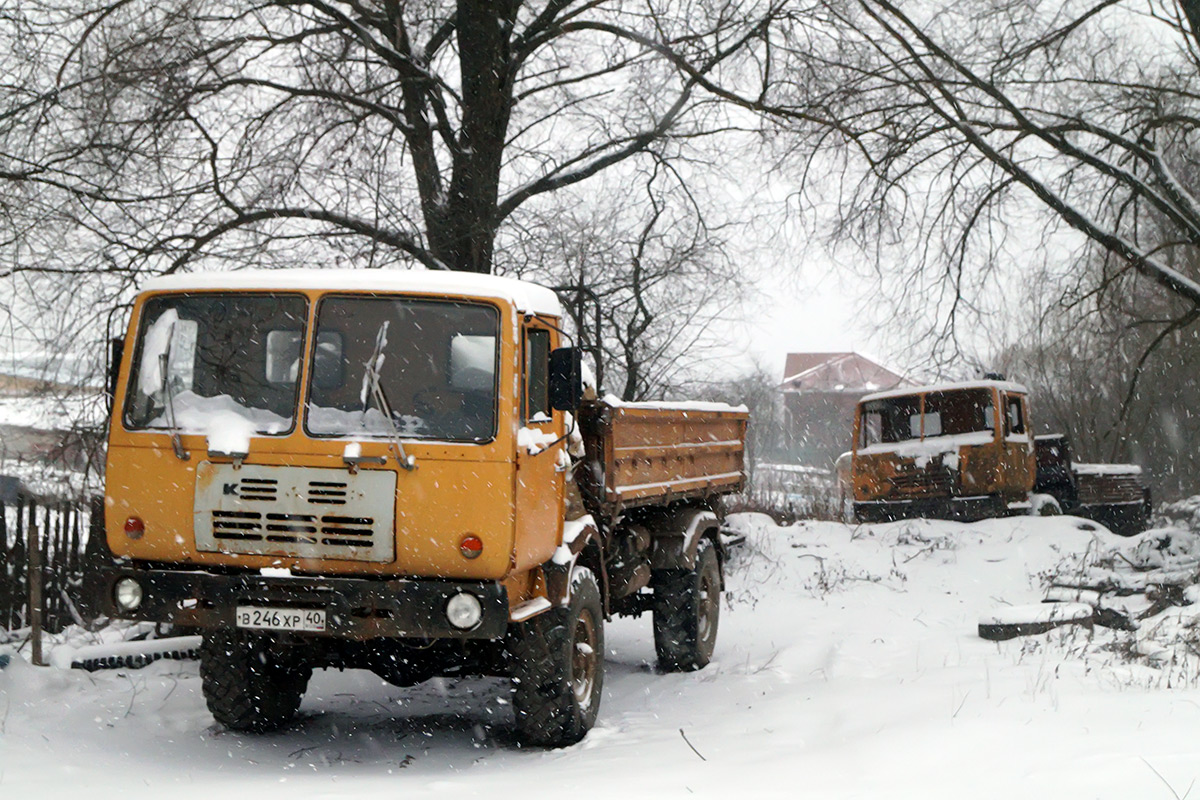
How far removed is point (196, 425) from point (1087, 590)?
9391mm

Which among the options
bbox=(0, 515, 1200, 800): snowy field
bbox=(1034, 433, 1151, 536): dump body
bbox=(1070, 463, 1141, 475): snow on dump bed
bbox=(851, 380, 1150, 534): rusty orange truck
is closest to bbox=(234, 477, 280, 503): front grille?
bbox=(0, 515, 1200, 800): snowy field

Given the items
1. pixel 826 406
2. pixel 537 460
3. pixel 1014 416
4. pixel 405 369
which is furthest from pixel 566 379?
pixel 826 406

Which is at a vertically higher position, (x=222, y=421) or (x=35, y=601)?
(x=222, y=421)

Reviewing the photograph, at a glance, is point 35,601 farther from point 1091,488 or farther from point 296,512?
point 1091,488

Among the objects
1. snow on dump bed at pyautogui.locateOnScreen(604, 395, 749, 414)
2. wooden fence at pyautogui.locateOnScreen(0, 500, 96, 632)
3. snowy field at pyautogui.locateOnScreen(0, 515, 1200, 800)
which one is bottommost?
snowy field at pyautogui.locateOnScreen(0, 515, 1200, 800)

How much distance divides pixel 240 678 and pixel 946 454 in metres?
13.4

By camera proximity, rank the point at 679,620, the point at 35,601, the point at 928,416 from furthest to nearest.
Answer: the point at 928,416 → the point at 679,620 → the point at 35,601

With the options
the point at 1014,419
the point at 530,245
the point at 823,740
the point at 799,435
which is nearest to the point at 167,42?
the point at 530,245

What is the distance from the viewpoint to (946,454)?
17.6 metres

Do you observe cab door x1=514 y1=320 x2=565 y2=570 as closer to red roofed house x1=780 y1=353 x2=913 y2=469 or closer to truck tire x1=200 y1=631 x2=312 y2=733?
truck tire x1=200 y1=631 x2=312 y2=733

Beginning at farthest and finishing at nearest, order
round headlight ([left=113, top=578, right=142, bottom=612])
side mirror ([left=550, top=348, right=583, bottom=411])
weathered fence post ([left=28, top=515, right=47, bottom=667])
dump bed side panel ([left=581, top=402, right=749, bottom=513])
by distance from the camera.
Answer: weathered fence post ([left=28, top=515, right=47, bottom=667])
dump bed side panel ([left=581, top=402, right=749, bottom=513])
side mirror ([left=550, top=348, right=583, bottom=411])
round headlight ([left=113, top=578, right=142, bottom=612])

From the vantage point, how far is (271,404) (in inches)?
232

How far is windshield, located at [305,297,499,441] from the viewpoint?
18.9ft

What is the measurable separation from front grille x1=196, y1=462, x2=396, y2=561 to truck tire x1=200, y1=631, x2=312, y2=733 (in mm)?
915
